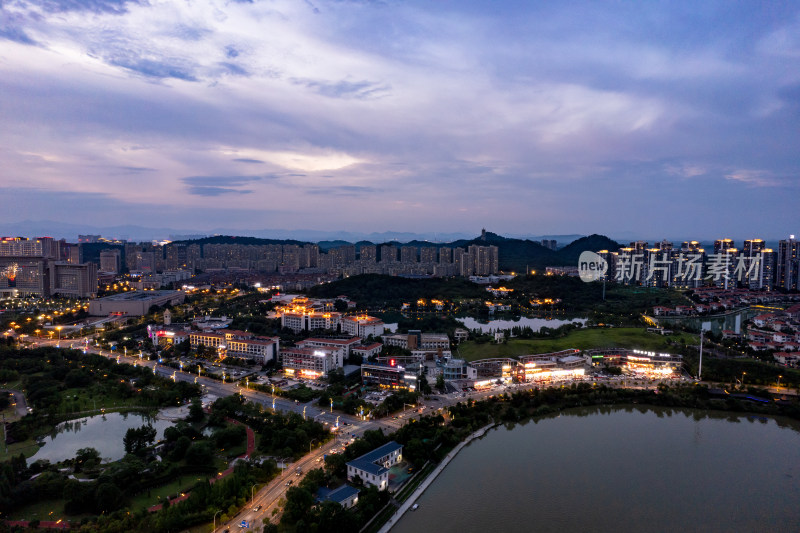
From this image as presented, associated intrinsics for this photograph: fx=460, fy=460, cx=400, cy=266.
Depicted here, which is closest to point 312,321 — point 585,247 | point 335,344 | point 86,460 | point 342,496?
point 335,344

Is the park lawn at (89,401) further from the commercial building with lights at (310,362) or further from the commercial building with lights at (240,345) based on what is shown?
the commercial building with lights at (310,362)

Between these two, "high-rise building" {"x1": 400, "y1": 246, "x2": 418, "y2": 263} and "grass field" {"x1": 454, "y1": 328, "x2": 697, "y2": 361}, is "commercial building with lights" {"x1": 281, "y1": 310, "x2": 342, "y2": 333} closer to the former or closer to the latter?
"grass field" {"x1": 454, "y1": 328, "x2": 697, "y2": 361}

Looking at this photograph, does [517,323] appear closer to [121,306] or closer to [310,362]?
[310,362]

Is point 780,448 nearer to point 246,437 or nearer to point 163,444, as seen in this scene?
point 246,437

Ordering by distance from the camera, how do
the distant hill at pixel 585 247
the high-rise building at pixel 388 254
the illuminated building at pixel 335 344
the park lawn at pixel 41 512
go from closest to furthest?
1. the park lawn at pixel 41 512
2. the illuminated building at pixel 335 344
3. the high-rise building at pixel 388 254
4. the distant hill at pixel 585 247

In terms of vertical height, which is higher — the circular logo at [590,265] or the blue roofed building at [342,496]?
the circular logo at [590,265]

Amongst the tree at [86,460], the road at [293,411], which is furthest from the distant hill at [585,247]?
the tree at [86,460]

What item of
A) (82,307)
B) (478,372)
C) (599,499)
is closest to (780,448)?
(599,499)
